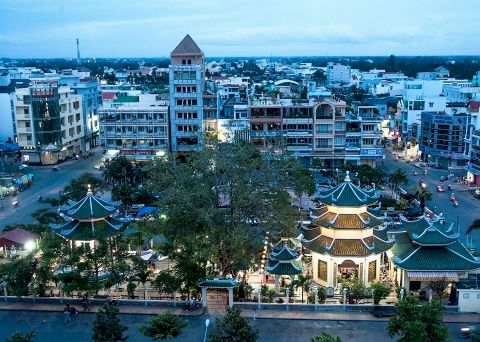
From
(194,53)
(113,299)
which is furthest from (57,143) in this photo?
(113,299)

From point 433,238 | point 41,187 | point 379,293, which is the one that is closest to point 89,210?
point 379,293

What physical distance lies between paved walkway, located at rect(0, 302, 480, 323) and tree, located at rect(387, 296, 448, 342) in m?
5.71

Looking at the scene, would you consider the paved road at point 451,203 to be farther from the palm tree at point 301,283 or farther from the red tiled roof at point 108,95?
the red tiled roof at point 108,95

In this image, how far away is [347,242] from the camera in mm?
30359

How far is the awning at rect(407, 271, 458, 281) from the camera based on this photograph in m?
28.1

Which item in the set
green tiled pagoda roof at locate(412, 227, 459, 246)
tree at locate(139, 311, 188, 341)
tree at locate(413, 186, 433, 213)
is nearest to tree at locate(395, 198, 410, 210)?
tree at locate(413, 186, 433, 213)

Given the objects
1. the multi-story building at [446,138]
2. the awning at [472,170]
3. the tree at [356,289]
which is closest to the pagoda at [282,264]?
the tree at [356,289]

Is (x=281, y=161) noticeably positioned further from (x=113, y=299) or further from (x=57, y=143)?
(x=57, y=143)

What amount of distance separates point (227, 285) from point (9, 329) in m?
10.6

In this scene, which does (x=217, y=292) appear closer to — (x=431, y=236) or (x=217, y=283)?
(x=217, y=283)

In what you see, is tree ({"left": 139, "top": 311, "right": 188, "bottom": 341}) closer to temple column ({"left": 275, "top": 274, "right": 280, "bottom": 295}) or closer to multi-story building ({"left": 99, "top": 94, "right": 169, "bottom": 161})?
temple column ({"left": 275, "top": 274, "right": 280, "bottom": 295})

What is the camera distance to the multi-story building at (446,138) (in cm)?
6500

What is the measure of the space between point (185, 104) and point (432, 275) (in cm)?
4103

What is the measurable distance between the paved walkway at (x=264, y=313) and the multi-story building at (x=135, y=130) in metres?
38.7
